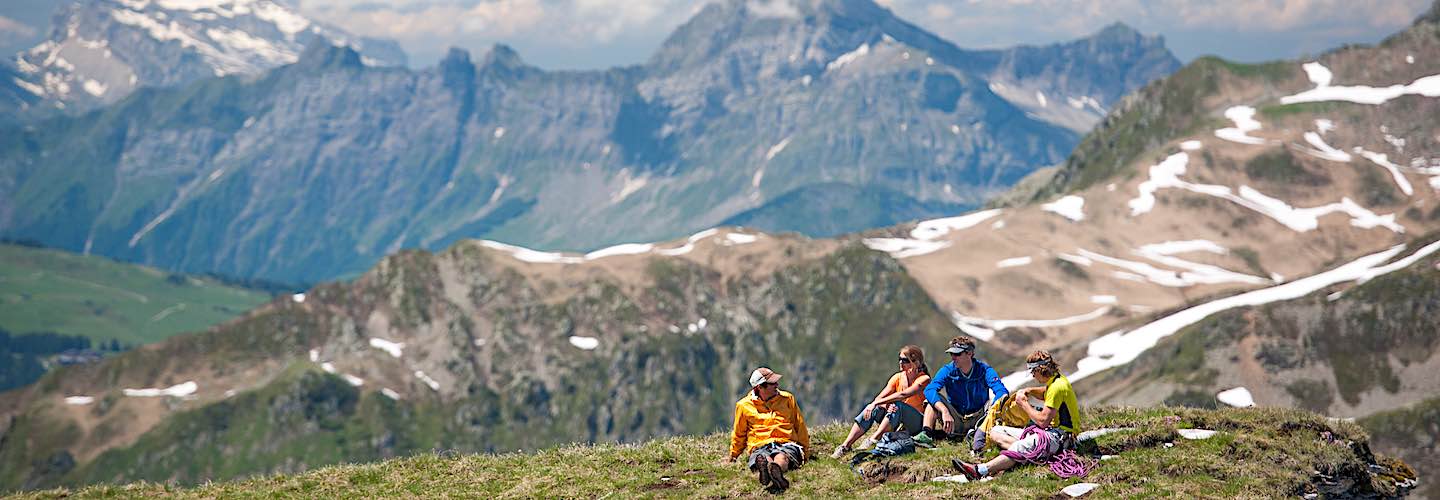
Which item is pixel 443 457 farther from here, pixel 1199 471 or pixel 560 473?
pixel 1199 471

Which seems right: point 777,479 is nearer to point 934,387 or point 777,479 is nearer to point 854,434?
point 854,434

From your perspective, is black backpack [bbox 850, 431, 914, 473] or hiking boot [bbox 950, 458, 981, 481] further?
black backpack [bbox 850, 431, 914, 473]

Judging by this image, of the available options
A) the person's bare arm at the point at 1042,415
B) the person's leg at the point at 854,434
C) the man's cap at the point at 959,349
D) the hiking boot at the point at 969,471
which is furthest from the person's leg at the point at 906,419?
the person's bare arm at the point at 1042,415

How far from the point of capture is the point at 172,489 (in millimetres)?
35781

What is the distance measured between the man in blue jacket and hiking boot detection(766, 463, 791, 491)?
15.4 ft

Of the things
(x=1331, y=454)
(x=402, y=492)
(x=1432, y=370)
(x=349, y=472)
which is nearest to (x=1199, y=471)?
(x=1331, y=454)

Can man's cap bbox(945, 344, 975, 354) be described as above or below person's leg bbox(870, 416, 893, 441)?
above

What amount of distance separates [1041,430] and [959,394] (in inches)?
163

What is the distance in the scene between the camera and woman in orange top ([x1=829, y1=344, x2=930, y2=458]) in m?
32.6

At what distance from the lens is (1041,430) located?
30.0 meters

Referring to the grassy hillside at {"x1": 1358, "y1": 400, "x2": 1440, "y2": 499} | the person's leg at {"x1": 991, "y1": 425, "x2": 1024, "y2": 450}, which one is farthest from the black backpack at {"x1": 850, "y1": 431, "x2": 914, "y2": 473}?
the grassy hillside at {"x1": 1358, "y1": 400, "x2": 1440, "y2": 499}

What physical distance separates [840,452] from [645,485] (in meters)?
5.58

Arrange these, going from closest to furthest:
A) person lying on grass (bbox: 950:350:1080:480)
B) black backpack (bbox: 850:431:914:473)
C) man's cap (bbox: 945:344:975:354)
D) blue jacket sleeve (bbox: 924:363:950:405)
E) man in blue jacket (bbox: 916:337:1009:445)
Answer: person lying on grass (bbox: 950:350:1080:480), black backpack (bbox: 850:431:914:473), man's cap (bbox: 945:344:975:354), man in blue jacket (bbox: 916:337:1009:445), blue jacket sleeve (bbox: 924:363:950:405)

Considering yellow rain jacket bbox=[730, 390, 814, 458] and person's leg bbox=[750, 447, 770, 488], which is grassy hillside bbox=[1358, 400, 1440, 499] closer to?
yellow rain jacket bbox=[730, 390, 814, 458]
